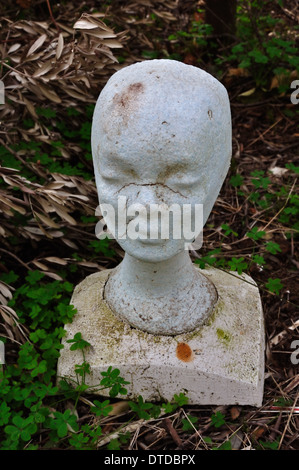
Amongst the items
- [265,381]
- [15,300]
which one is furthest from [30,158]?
[265,381]

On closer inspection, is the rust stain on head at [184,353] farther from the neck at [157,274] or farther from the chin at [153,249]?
the chin at [153,249]

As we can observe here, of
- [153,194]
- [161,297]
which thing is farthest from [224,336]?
[153,194]

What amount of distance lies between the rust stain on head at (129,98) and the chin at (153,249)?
0.47 metres

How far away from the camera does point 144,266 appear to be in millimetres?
2143

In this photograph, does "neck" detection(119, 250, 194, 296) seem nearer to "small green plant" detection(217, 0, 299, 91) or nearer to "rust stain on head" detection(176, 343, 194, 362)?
"rust stain on head" detection(176, 343, 194, 362)

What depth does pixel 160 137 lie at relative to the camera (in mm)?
1691

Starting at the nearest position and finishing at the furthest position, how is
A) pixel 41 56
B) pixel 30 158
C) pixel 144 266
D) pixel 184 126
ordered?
pixel 184 126 < pixel 144 266 < pixel 41 56 < pixel 30 158

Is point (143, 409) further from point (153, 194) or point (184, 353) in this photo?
point (153, 194)

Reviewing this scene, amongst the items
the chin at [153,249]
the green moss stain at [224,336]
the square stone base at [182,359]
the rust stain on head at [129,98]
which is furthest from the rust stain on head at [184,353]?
the rust stain on head at [129,98]

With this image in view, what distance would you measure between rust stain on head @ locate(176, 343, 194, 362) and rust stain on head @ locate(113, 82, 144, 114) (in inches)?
39.9

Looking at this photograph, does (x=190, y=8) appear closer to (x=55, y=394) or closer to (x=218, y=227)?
(x=218, y=227)

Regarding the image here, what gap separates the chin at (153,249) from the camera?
188cm

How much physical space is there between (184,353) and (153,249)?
21.7 inches

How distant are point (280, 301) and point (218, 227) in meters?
0.68
